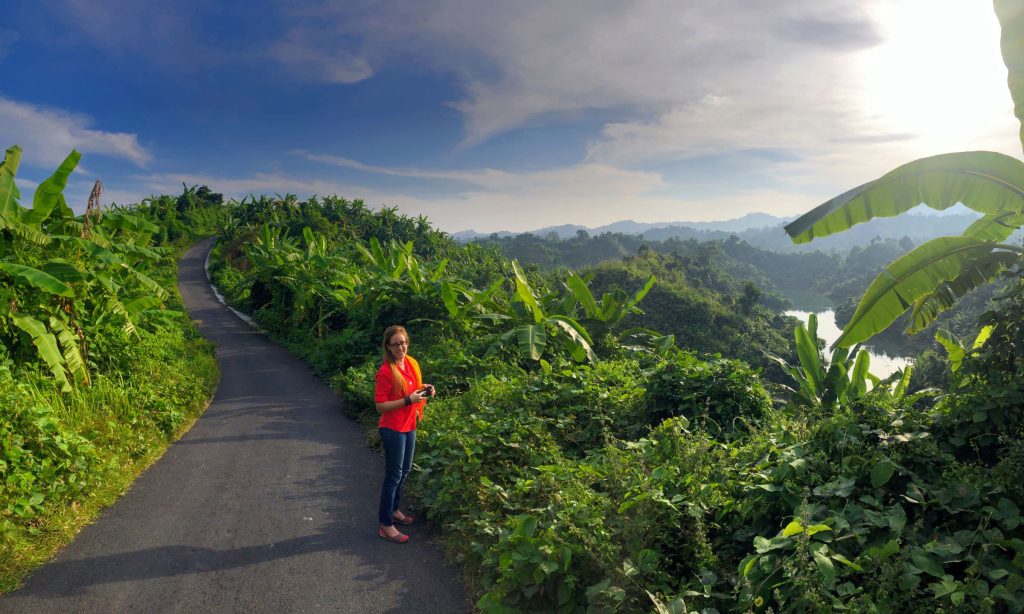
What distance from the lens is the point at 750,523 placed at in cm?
347

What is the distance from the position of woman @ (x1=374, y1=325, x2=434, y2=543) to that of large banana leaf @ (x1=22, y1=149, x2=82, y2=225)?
18.1 ft

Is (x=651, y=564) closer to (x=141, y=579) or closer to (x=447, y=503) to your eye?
(x=447, y=503)

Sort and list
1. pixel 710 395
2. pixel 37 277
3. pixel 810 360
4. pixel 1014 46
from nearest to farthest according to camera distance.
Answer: pixel 1014 46, pixel 710 395, pixel 37 277, pixel 810 360

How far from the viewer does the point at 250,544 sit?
4.53 m

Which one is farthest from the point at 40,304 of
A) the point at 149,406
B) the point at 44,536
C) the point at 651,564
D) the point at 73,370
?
the point at 651,564

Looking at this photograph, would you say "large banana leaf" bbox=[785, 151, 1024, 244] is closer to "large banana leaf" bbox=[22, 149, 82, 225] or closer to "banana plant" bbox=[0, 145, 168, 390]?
"banana plant" bbox=[0, 145, 168, 390]

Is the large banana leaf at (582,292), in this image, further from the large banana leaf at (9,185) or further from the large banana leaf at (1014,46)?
the large banana leaf at (9,185)

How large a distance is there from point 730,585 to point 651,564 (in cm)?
45

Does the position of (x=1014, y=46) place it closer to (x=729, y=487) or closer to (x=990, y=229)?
(x=990, y=229)

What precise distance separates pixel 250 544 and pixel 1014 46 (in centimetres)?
714

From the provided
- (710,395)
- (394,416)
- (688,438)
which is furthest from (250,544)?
(710,395)

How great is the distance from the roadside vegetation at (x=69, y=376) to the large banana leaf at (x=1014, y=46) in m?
8.13

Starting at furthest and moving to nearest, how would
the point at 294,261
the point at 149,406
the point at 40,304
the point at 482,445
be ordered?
the point at 294,261
the point at 149,406
the point at 40,304
the point at 482,445

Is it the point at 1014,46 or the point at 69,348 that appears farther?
the point at 69,348
